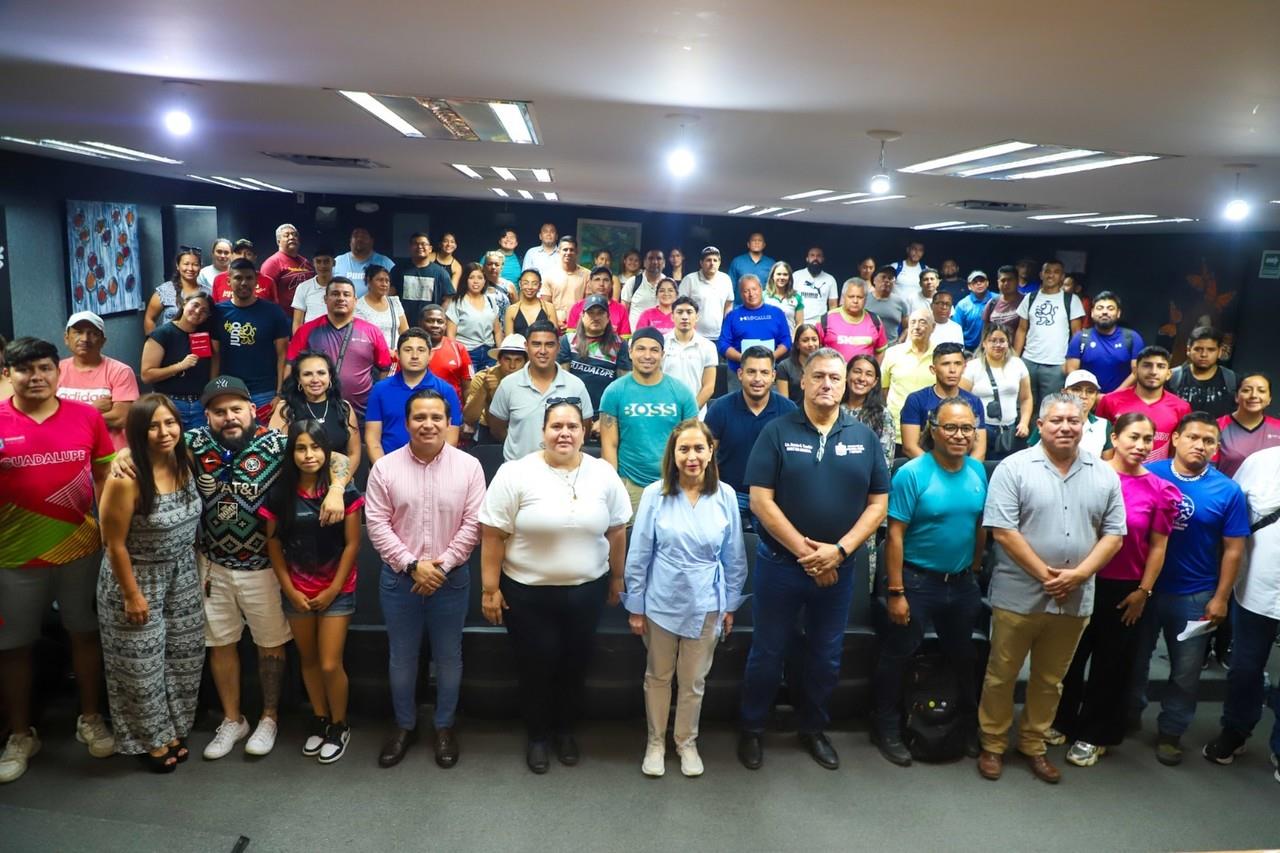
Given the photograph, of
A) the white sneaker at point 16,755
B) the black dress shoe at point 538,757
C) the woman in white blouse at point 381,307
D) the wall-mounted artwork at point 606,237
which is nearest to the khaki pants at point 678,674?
the black dress shoe at point 538,757

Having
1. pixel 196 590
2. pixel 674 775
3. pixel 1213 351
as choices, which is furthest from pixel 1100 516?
pixel 196 590

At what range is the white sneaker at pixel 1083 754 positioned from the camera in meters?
3.83

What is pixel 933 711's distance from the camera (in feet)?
12.4

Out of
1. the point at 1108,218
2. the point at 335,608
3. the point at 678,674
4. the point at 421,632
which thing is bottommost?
the point at 678,674

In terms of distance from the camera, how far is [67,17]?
2.58m

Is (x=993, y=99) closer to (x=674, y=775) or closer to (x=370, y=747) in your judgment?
(x=674, y=775)

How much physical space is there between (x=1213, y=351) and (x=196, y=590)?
5.96m

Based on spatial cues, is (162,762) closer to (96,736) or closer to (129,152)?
(96,736)

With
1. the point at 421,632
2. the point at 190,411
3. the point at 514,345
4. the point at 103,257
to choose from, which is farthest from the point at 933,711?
the point at 103,257

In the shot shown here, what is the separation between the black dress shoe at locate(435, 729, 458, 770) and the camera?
11.8 ft

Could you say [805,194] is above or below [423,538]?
above

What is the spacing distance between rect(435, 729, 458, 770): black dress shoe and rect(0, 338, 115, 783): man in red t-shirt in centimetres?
136

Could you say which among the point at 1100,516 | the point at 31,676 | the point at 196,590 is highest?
the point at 1100,516

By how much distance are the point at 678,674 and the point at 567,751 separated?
0.60 meters
